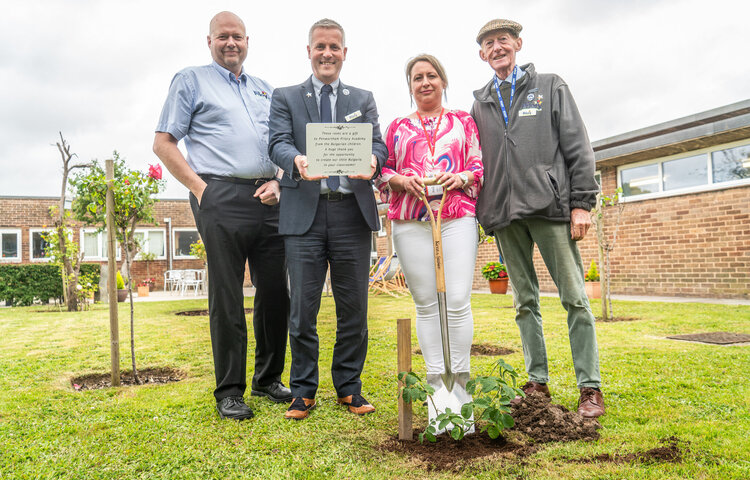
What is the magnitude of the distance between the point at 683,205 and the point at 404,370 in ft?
31.3

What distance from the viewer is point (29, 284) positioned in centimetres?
1374

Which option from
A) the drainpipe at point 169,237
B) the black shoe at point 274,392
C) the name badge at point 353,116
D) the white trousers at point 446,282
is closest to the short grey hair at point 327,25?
the name badge at point 353,116

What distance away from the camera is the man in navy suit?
2.83 metres

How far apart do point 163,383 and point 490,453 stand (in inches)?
104

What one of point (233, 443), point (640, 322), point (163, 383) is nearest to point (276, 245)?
point (233, 443)

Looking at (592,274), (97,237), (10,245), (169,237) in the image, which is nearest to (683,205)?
(592,274)

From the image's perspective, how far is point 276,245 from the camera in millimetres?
3123

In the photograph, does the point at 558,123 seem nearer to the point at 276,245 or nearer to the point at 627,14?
the point at 276,245

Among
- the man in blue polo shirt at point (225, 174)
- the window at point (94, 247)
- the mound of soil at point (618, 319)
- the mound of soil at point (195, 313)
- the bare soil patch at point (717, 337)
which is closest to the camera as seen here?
the man in blue polo shirt at point (225, 174)

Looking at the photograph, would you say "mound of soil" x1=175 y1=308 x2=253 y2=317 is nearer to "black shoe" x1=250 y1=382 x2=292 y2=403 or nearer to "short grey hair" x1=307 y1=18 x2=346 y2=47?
"black shoe" x1=250 y1=382 x2=292 y2=403

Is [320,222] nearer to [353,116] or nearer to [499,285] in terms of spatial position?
[353,116]

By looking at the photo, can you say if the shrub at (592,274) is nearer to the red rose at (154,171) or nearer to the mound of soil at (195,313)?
the mound of soil at (195,313)

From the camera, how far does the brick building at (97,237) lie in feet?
67.8

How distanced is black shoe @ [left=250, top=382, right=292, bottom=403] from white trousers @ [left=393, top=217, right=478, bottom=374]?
42.6 inches
